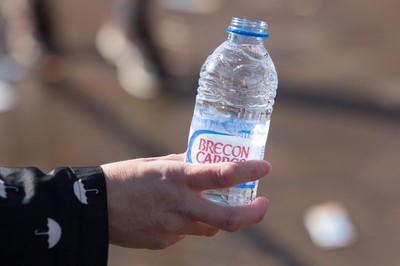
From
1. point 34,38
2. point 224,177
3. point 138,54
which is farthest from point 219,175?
point 34,38

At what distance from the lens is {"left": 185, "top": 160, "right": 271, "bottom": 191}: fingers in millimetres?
1949

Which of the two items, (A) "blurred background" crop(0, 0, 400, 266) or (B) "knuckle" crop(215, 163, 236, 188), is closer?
(B) "knuckle" crop(215, 163, 236, 188)

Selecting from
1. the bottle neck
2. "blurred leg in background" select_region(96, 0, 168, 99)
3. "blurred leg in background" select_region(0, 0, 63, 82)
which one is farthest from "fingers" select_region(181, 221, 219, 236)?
"blurred leg in background" select_region(0, 0, 63, 82)

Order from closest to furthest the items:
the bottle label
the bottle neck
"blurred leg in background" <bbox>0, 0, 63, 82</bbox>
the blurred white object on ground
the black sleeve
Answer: the black sleeve → the bottle label → the bottle neck → the blurred white object on ground → "blurred leg in background" <bbox>0, 0, 63, 82</bbox>

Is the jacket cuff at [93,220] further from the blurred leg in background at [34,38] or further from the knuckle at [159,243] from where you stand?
the blurred leg in background at [34,38]

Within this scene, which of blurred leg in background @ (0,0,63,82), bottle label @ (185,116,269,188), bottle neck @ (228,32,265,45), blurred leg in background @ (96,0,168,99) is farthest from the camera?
blurred leg in background @ (0,0,63,82)

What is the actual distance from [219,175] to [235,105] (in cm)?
53

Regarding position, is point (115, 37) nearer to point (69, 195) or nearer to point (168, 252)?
point (168, 252)

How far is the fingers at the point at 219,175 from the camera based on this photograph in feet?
6.40

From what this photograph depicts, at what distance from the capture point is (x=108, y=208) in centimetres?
197

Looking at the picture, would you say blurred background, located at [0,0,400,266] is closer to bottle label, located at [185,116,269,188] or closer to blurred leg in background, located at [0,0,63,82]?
blurred leg in background, located at [0,0,63,82]

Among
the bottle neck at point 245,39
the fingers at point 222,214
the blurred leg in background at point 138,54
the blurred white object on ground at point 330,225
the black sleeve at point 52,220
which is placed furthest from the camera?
the blurred leg in background at point 138,54

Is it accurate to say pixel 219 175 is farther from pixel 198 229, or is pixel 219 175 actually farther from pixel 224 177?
pixel 198 229

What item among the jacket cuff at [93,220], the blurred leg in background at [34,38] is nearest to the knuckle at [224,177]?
the jacket cuff at [93,220]
